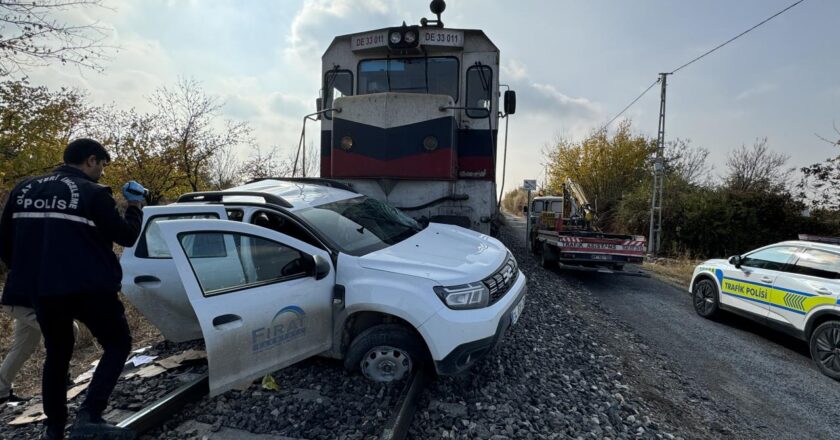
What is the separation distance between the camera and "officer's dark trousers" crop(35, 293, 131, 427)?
244cm

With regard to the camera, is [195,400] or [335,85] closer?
[195,400]

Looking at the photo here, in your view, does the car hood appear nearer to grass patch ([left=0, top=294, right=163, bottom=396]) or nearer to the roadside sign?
grass patch ([left=0, top=294, right=163, bottom=396])

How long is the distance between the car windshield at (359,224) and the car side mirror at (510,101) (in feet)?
10.3

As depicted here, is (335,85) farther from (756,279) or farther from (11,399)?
(756,279)

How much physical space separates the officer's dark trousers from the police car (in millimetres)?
7070

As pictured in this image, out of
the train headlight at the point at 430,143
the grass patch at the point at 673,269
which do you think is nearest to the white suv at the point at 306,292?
the train headlight at the point at 430,143

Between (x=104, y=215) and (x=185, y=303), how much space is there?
1.42 m

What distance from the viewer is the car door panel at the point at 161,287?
3.51 metres

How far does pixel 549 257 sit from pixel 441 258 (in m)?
6.62

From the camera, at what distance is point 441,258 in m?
3.45

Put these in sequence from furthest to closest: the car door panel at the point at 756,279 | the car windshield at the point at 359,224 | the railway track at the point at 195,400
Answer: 1. the car door panel at the point at 756,279
2. the car windshield at the point at 359,224
3. the railway track at the point at 195,400

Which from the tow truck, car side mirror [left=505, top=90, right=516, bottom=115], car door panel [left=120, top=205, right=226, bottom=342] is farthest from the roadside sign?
car door panel [left=120, top=205, right=226, bottom=342]

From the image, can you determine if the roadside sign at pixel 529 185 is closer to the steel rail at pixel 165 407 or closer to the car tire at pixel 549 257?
the car tire at pixel 549 257

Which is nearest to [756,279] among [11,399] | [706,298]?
[706,298]
